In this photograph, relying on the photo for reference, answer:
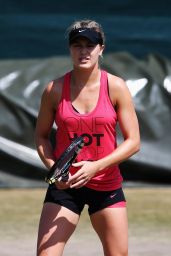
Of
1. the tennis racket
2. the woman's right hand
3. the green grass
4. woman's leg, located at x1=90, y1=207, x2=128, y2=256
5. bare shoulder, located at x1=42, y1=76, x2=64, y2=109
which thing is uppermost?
bare shoulder, located at x1=42, y1=76, x2=64, y2=109

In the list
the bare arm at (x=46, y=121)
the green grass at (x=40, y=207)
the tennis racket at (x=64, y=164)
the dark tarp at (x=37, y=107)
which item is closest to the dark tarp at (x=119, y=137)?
the dark tarp at (x=37, y=107)

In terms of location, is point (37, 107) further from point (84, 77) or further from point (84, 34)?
point (84, 34)

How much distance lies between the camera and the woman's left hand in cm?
416

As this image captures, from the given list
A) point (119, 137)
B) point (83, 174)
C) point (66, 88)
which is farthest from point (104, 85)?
point (119, 137)

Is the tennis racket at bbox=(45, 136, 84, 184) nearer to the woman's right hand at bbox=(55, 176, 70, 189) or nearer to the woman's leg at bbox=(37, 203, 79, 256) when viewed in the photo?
the woman's right hand at bbox=(55, 176, 70, 189)

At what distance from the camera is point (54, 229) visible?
432cm

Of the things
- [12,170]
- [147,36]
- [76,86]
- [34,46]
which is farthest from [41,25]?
[76,86]

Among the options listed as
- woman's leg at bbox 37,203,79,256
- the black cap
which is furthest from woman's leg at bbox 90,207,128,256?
the black cap

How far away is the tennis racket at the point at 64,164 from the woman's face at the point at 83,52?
0.39 m

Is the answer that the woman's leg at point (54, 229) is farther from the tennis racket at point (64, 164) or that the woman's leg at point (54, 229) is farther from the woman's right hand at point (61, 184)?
the tennis racket at point (64, 164)

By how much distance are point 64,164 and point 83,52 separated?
1.81 ft

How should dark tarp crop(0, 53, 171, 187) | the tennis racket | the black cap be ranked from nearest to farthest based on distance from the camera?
the tennis racket, the black cap, dark tarp crop(0, 53, 171, 187)

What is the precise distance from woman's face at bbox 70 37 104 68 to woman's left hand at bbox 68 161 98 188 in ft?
1.55

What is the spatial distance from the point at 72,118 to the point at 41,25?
5870 millimetres
